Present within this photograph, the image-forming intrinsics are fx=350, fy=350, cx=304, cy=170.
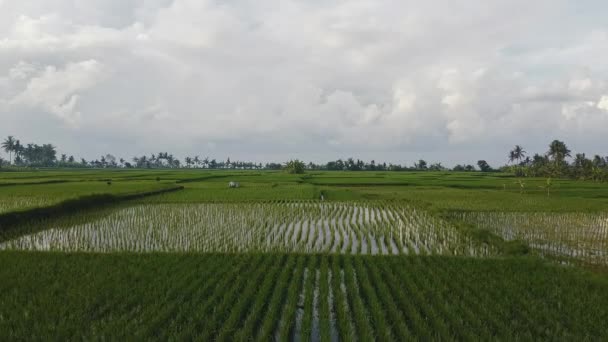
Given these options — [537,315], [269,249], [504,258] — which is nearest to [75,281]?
[269,249]

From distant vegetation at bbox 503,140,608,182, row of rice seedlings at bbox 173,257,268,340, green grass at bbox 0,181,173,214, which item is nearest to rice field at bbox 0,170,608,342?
row of rice seedlings at bbox 173,257,268,340

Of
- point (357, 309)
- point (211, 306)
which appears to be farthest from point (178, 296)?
point (357, 309)

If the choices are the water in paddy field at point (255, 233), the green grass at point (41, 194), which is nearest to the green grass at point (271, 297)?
the water in paddy field at point (255, 233)

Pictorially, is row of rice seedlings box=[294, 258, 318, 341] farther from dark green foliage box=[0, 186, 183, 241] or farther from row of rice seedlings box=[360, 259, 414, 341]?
dark green foliage box=[0, 186, 183, 241]

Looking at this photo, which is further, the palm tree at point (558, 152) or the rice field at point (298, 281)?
the palm tree at point (558, 152)

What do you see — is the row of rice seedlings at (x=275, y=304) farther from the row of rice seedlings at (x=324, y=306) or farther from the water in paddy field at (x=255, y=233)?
the water in paddy field at (x=255, y=233)

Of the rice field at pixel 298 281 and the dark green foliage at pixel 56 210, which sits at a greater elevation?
the dark green foliage at pixel 56 210

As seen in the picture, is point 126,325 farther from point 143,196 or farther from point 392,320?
point 143,196
